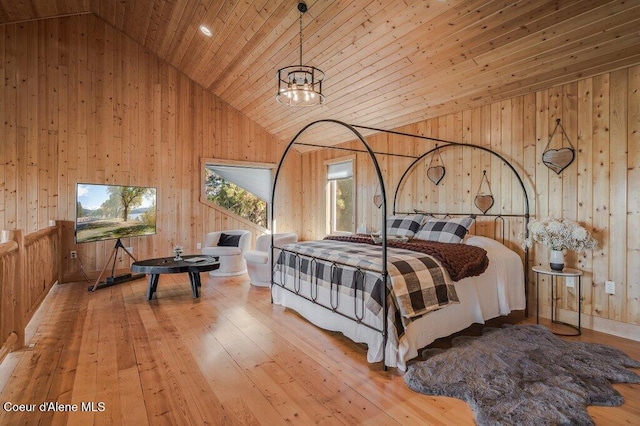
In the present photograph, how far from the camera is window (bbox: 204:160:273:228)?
682cm

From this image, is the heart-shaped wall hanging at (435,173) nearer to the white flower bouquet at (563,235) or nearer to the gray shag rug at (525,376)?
the white flower bouquet at (563,235)

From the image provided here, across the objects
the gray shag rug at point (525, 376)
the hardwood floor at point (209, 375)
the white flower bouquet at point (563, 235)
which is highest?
the white flower bouquet at point (563, 235)

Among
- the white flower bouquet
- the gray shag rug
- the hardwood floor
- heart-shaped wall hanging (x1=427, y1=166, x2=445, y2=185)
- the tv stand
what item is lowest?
the hardwood floor

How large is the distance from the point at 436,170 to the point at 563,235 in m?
1.86

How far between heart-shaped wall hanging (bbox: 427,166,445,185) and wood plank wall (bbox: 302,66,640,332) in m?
0.08

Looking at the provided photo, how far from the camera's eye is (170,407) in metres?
1.98

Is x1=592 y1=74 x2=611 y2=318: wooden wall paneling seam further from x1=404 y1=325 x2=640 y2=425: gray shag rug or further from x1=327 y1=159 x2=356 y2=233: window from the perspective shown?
x1=327 y1=159 x2=356 y2=233: window

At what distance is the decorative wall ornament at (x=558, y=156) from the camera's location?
337cm

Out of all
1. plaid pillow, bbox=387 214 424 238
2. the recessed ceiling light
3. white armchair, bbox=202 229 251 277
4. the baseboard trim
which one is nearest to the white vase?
the baseboard trim

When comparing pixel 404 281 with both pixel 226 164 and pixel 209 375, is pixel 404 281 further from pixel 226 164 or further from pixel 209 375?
pixel 226 164

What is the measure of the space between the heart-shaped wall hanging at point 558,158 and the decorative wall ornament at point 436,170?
1263mm

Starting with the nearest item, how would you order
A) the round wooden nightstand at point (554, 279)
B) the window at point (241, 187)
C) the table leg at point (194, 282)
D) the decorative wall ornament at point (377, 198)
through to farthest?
the round wooden nightstand at point (554, 279), the table leg at point (194, 282), the decorative wall ornament at point (377, 198), the window at point (241, 187)

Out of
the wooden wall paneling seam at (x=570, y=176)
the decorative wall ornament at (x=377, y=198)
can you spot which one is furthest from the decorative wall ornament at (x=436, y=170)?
the wooden wall paneling seam at (x=570, y=176)

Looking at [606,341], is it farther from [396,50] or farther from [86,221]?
[86,221]
